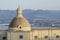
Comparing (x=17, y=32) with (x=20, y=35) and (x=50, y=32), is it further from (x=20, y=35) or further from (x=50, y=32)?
(x=50, y=32)

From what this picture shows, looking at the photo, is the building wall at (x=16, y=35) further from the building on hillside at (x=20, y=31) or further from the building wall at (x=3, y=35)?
the building wall at (x=3, y=35)

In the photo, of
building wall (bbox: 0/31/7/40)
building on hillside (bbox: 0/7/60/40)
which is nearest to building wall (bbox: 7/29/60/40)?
building on hillside (bbox: 0/7/60/40)

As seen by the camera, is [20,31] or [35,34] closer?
[20,31]

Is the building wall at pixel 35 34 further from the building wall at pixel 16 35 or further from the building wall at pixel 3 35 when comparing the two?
the building wall at pixel 3 35

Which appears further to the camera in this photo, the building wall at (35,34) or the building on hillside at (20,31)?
the building wall at (35,34)

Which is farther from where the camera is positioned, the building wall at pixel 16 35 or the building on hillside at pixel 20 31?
the building wall at pixel 16 35

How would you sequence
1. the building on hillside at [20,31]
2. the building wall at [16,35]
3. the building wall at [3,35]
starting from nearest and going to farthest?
the building on hillside at [20,31] < the building wall at [16,35] < the building wall at [3,35]

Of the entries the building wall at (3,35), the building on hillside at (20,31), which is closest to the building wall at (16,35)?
the building on hillside at (20,31)

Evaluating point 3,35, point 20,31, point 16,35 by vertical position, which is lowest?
point 3,35

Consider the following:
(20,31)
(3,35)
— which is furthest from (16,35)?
(3,35)

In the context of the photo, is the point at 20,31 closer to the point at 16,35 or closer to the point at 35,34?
the point at 16,35

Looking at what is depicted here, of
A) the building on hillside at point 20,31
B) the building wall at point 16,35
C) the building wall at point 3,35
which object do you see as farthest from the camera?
the building wall at point 3,35

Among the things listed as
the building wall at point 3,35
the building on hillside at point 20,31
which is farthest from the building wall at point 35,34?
the building wall at point 3,35

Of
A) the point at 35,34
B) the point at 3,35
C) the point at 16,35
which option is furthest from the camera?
the point at 35,34
